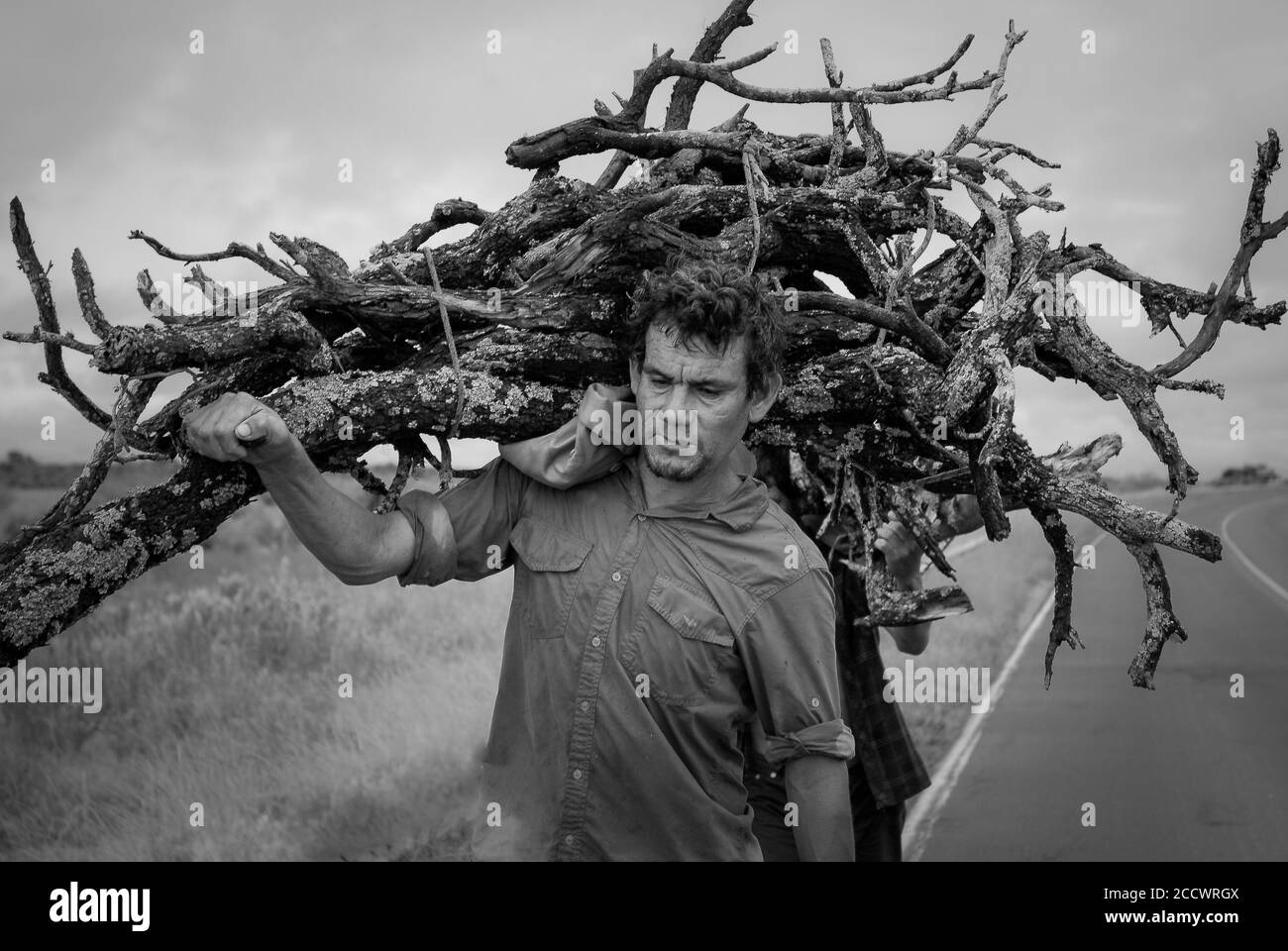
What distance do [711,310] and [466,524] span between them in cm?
90

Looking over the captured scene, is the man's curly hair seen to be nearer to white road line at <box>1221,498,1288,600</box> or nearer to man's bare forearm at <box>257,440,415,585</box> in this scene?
man's bare forearm at <box>257,440,415,585</box>

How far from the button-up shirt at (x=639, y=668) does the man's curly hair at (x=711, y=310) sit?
441mm

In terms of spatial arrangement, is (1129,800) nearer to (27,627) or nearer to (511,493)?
(511,493)

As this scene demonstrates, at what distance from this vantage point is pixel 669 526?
12.2 ft

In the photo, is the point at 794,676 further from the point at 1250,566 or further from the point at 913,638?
the point at 1250,566

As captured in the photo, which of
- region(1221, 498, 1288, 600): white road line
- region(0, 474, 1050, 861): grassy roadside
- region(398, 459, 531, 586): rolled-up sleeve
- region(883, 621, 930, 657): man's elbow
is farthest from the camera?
region(1221, 498, 1288, 600): white road line

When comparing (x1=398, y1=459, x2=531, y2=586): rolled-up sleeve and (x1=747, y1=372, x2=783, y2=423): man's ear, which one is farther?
(x1=747, y1=372, x2=783, y2=423): man's ear

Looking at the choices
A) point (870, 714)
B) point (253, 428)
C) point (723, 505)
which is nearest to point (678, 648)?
point (723, 505)

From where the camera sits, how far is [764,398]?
12.2 ft

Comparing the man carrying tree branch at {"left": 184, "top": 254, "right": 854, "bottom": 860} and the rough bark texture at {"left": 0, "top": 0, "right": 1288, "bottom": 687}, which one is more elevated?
the rough bark texture at {"left": 0, "top": 0, "right": 1288, "bottom": 687}

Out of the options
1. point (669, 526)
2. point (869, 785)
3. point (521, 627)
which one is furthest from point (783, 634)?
point (869, 785)

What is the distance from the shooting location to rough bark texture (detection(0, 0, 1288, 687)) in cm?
340

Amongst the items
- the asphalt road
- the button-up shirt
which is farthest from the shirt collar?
the asphalt road

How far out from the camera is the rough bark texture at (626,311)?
340cm
